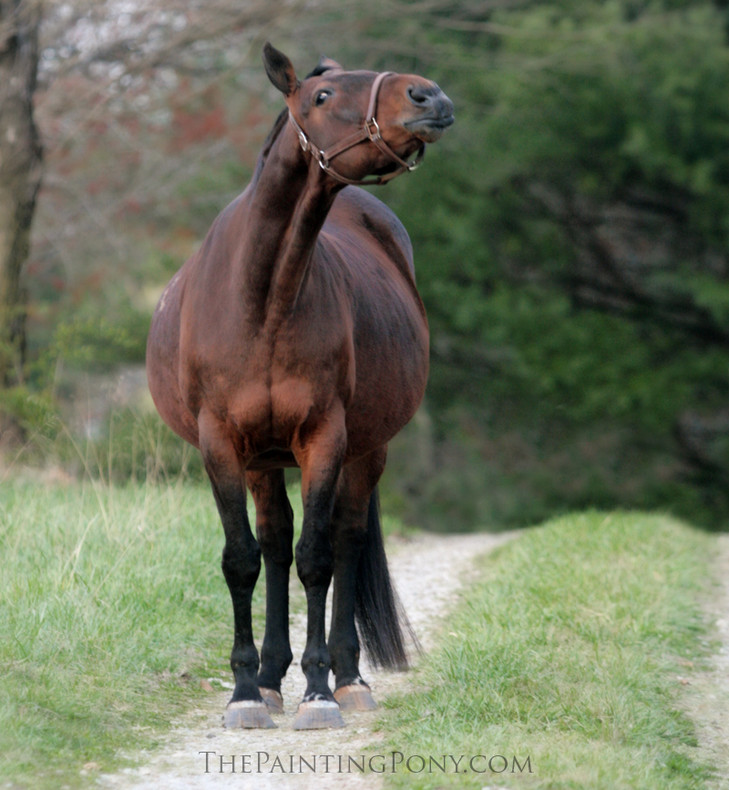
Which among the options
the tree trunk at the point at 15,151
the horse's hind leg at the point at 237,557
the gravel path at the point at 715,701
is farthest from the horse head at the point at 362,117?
the tree trunk at the point at 15,151

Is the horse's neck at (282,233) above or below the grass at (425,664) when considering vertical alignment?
above

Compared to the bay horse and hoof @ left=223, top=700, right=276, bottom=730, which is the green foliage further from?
hoof @ left=223, top=700, right=276, bottom=730

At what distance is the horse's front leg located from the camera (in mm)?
3994

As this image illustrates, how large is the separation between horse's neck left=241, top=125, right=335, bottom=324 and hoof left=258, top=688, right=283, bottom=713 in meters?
1.45

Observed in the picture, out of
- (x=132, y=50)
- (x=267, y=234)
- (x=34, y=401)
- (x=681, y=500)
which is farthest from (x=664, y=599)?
(x=681, y=500)

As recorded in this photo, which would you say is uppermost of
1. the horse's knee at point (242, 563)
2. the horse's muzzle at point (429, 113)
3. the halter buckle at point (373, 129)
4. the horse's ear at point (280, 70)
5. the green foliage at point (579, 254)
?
the horse's ear at point (280, 70)

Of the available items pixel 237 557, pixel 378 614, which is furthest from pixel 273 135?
pixel 378 614

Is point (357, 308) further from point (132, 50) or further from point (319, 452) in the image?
point (132, 50)

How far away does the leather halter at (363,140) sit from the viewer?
3537mm

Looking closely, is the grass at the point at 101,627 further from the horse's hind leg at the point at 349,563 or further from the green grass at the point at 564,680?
the green grass at the point at 564,680

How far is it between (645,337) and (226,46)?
7932 mm

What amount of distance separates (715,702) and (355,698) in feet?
4.83

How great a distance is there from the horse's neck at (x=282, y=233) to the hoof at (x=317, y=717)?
1398 mm

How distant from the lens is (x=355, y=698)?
14.3 feet
